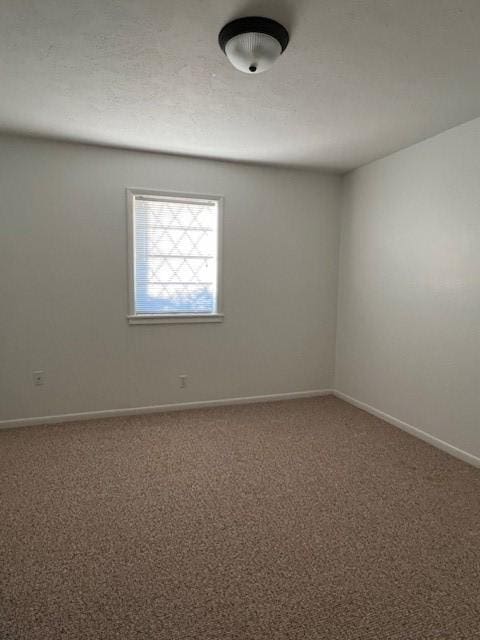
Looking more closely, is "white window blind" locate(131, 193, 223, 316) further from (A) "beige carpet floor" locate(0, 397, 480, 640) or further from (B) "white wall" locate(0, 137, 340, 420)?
(A) "beige carpet floor" locate(0, 397, 480, 640)

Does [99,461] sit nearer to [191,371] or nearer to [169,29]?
[191,371]

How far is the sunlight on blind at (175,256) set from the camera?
3736mm

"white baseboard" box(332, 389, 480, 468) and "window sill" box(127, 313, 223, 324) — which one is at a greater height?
"window sill" box(127, 313, 223, 324)

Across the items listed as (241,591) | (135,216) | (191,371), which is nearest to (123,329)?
(191,371)

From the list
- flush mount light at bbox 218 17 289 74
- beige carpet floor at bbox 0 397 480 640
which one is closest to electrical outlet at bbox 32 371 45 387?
beige carpet floor at bbox 0 397 480 640

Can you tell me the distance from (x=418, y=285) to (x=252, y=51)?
7.68 ft

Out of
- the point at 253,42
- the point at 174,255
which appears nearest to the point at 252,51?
the point at 253,42

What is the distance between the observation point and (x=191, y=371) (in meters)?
3.98

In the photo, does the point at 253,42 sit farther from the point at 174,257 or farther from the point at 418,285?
the point at 418,285

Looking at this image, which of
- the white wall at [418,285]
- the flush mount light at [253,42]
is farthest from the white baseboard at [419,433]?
the flush mount light at [253,42]

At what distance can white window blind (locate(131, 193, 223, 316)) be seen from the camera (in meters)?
3.73

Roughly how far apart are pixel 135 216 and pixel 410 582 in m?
3.41

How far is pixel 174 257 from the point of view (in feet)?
12.6

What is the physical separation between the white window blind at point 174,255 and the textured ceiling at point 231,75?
1.99ft
